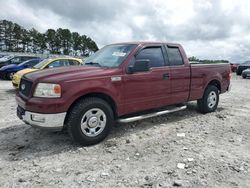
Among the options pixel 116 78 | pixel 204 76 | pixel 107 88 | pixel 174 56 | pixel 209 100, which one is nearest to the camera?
pixel 107 88

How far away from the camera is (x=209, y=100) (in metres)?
6.98

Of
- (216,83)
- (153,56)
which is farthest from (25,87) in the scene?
(216,83)

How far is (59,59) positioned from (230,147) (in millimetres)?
8840

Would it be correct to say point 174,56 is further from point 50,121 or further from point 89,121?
point 50,121

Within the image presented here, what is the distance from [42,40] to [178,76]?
77175 mm

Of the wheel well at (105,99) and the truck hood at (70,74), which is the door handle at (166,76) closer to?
the truck hood at (70,74)

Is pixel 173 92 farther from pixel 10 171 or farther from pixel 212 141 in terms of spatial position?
pixel 10 171

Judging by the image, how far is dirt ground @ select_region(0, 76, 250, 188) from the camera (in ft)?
11.2

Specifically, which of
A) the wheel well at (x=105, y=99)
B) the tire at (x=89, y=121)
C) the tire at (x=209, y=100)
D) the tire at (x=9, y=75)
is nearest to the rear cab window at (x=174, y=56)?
the tire at (x=209, y=100)

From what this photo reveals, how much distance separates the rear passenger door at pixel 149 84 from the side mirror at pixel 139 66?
4.1 inches

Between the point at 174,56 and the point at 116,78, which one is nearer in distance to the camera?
the point at 116,78

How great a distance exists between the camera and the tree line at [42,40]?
7494cm

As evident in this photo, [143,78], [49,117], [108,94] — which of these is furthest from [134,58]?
[49,117]

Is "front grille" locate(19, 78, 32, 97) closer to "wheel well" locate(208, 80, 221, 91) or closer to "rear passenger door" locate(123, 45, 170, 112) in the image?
"rear passenger door" locate(123, 45, 170, 112)
